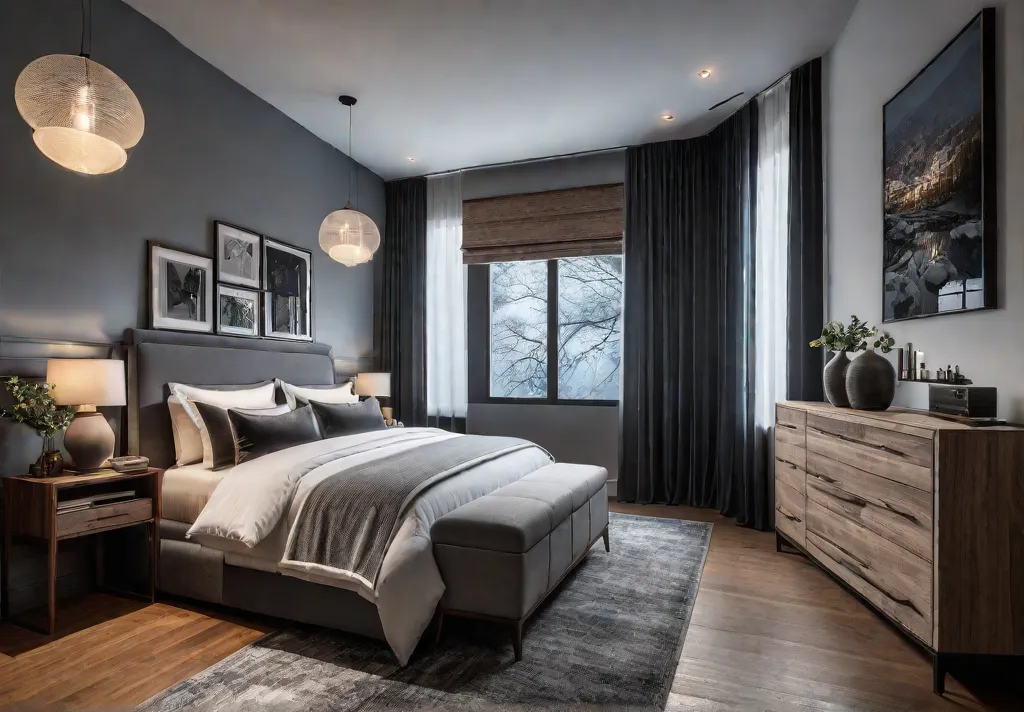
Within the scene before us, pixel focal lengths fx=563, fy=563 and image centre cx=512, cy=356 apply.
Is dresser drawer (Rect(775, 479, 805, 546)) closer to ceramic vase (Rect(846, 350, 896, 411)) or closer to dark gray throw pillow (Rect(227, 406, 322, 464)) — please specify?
ceramic vase (Rect(846, 350, 896, 411))

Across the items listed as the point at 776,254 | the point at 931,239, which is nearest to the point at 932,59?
the point at 931,239

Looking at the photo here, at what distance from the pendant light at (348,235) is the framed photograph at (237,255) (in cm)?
48

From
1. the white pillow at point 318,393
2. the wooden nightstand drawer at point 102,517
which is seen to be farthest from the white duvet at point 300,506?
the white pillow at point 318,393

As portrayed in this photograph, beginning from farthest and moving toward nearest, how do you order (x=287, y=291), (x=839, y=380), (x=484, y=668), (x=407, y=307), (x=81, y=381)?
1. (x=407, y=307)
2. (x=287, y=291)
3. (x=839, y=380)
4. (x=81, y=381)
5. (x=484, y=668)

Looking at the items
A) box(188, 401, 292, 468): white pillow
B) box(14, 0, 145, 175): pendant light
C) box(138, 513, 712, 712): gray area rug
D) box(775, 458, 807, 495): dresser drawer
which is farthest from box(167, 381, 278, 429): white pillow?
box(775, 458, 807, 495): dresser drawer

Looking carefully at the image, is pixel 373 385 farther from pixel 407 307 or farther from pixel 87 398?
pixel 87 398

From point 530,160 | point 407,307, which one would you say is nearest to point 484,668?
point 407,307

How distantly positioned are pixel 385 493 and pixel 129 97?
1.84 m

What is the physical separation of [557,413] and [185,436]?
2.98 meters

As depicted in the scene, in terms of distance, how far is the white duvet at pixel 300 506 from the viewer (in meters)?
2.04

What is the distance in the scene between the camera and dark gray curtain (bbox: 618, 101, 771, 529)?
13.6ft

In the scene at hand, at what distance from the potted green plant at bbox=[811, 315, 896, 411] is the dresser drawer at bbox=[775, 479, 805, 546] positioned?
590 mm

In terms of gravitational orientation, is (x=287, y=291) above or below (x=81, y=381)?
above

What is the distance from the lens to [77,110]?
2064mm
